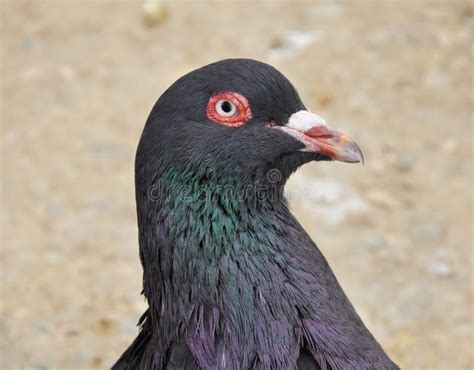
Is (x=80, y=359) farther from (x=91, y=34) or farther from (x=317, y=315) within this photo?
(x=91, y=34)

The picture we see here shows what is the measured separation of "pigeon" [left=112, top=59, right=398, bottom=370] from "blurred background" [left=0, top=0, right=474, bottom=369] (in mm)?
2612

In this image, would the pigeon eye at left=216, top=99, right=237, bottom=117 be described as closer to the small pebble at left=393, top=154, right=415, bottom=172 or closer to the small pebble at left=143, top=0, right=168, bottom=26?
the small pebble at left=393, top=154, right=415, bottom=172

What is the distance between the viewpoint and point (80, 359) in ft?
20.3

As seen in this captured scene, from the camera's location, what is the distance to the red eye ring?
3652 mm

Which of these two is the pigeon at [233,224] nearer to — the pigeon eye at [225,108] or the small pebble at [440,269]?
the pigeon eye at [225,108]

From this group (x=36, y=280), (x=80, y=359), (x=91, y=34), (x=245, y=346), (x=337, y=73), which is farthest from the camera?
(x=91, y=34)

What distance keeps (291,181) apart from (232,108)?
13.0 ft

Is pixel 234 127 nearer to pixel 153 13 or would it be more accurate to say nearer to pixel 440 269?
pixel 440 269

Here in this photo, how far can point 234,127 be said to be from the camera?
373 cm

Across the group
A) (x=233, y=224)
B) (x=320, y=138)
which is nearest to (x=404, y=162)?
(x=320, y=138)

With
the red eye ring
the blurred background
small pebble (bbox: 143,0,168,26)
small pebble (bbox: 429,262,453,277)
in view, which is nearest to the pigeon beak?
the red eye ring

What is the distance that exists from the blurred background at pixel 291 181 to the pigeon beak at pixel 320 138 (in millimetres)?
2847

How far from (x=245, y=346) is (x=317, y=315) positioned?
0.32 metres

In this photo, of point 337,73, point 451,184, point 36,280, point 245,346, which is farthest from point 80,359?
point 337,73
